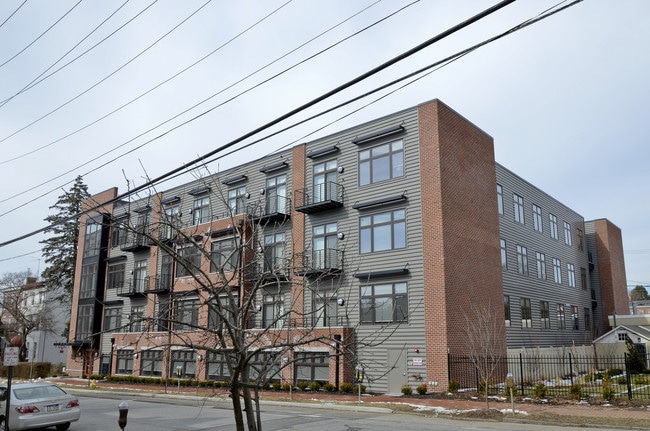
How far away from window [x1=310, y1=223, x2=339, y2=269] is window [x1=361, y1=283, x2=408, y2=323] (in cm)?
249

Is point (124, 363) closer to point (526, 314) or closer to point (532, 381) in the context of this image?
point (526, 314)

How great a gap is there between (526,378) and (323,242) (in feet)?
41.2

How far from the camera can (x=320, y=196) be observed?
97.8 feet

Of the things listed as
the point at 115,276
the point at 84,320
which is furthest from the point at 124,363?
the point at 115,276

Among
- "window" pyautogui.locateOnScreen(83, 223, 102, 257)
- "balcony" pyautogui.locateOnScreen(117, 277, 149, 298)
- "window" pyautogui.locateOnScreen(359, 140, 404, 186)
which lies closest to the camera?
"window" pyautogui.locateOnScreen(359, 140, 404, 186)

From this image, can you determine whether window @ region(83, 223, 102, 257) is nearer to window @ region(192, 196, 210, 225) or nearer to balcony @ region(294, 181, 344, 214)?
window @ region(192, 196, 210, 225)

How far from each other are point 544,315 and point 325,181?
17.4m

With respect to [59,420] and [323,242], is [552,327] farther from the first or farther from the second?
[59,420]

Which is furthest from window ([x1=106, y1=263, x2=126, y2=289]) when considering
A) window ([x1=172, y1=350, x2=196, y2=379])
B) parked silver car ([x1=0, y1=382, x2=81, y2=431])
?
parked silver car ([x1=0, y1=382, x2=81, y2=431])

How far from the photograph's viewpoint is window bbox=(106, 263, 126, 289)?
140ft

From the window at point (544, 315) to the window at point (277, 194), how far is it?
57.6ft

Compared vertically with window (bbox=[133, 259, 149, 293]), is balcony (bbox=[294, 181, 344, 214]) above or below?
above

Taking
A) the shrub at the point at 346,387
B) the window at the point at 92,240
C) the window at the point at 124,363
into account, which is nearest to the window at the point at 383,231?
the shrub at the point at 346,387

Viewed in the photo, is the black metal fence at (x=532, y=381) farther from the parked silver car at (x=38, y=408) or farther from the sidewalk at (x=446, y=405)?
the parked silver car at (x=38, y=408)
